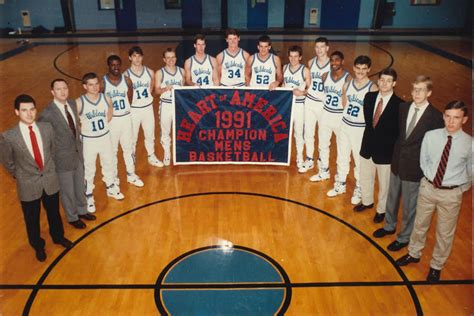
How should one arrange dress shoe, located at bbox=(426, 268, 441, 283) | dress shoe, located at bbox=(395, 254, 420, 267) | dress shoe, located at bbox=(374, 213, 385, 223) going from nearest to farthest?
dress shoe, located at bbox=(426, 268, 441, 283) < dress shoe, located at bbox=(395, 254, 420, 267) < dress shoe, located at bbox=(374, 213, 385, 223)

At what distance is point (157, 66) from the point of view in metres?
13.3

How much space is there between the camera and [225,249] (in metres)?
5.02

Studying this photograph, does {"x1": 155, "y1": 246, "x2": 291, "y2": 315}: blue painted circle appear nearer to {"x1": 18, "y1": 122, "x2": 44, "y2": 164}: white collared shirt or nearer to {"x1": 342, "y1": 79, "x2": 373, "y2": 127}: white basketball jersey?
{"x1": 18, "y1": 122, "x2": 44, "y2": 164}: white collared shirt

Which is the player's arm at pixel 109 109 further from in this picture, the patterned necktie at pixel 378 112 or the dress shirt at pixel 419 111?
the dress shirt at pixel 419 111

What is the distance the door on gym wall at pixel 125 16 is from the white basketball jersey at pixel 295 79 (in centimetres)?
1436

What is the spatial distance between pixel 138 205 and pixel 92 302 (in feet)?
6.12

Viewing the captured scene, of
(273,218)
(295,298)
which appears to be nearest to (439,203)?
(295,298)

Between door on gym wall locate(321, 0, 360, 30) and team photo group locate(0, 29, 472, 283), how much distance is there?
1341cm

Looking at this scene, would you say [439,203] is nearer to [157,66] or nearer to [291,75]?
[291,75]

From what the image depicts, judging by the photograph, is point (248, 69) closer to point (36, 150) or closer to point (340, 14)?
point (36, 150)

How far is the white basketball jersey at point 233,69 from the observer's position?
6.99 m

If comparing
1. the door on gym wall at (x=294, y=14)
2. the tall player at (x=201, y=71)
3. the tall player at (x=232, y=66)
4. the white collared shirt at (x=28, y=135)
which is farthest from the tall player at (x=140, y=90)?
the door on gym wall at (x=294, y=14)

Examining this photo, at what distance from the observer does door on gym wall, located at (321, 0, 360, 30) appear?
1938 cm

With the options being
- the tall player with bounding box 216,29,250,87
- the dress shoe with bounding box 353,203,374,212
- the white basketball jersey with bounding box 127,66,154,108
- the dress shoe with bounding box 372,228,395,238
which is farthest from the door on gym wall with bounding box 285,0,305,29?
the dress shoe with bounding box 372,228,395,238
